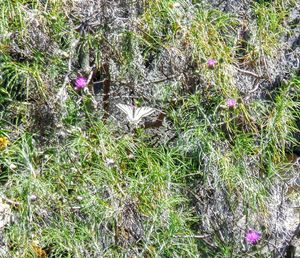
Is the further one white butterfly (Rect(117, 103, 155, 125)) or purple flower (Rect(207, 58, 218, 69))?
purple flower (Rect(207, 58, 218, 69))

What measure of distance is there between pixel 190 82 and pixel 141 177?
63 cm

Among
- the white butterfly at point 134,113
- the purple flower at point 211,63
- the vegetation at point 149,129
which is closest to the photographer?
the vegetation at point 149,129

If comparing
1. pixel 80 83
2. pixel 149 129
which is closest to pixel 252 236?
pixel 149 129

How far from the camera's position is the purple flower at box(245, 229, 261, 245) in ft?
10.3

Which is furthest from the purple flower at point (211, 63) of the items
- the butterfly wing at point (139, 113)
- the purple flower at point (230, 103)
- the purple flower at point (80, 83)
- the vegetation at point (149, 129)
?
the purple flower at point (80, 83)

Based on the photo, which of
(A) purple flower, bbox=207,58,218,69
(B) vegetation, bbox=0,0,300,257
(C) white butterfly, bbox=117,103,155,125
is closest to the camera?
(B) vegetation, bbox=0,0,300,257

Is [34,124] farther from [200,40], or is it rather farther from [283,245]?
[283,245]

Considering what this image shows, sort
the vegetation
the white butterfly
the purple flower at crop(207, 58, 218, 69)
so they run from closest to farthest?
the vegetation < the white butterfly < the purple flower at crop(207, 58, 218, 69)

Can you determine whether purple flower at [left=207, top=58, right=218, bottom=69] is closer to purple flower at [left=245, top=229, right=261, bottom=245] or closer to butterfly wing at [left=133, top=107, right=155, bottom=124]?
butterfly wing at [left=133, top=107, right=155, bottom=124]

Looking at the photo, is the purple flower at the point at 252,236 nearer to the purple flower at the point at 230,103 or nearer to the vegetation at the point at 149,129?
the vegetation at the point at 149,129

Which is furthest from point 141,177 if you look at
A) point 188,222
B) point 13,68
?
point 13,68

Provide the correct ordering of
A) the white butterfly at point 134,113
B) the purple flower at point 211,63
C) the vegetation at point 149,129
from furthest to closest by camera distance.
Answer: the purple flower at point 211,63, the white butterfly at point 134,113, the vegetation at point 149,129

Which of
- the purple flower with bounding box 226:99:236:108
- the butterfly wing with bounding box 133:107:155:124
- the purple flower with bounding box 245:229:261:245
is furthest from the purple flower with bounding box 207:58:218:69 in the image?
the purple flower with bounding box 245:229:261:245

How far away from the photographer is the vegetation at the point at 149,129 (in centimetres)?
282
